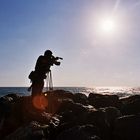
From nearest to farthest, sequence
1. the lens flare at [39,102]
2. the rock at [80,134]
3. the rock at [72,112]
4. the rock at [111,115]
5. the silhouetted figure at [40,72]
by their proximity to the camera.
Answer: the rock at [80,134] < the rock at [111,115] < the rock at [72,112] < the lens flare at [39,102] < the silhouetted figure at [40,72]

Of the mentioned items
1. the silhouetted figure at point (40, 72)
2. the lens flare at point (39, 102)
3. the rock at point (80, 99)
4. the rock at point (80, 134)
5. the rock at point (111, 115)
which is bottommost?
the rock at point (80, 134)

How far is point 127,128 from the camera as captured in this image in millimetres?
14320

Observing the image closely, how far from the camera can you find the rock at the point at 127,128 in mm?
14023

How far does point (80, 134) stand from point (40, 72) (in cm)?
597

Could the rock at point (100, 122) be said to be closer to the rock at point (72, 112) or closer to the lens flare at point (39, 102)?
the rock at point (72, 112)

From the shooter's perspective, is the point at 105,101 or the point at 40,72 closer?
the point at 40,72

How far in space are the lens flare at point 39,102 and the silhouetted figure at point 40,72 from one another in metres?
0.30

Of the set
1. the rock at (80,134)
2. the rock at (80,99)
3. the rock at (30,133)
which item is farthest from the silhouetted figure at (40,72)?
the rock at (80,99)

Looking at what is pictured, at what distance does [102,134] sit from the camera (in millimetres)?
14711

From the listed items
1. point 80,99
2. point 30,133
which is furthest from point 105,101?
point 30,133

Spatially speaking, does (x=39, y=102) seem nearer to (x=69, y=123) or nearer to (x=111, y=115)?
(x=69, y=123)

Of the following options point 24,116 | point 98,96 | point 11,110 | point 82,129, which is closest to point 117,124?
point 82,129

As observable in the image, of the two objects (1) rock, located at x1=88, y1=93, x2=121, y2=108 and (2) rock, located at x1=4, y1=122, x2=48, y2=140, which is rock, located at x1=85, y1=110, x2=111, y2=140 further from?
(1) rock, located at x1=88, y1=93, x2=121, y2=108

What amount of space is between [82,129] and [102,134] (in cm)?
134
